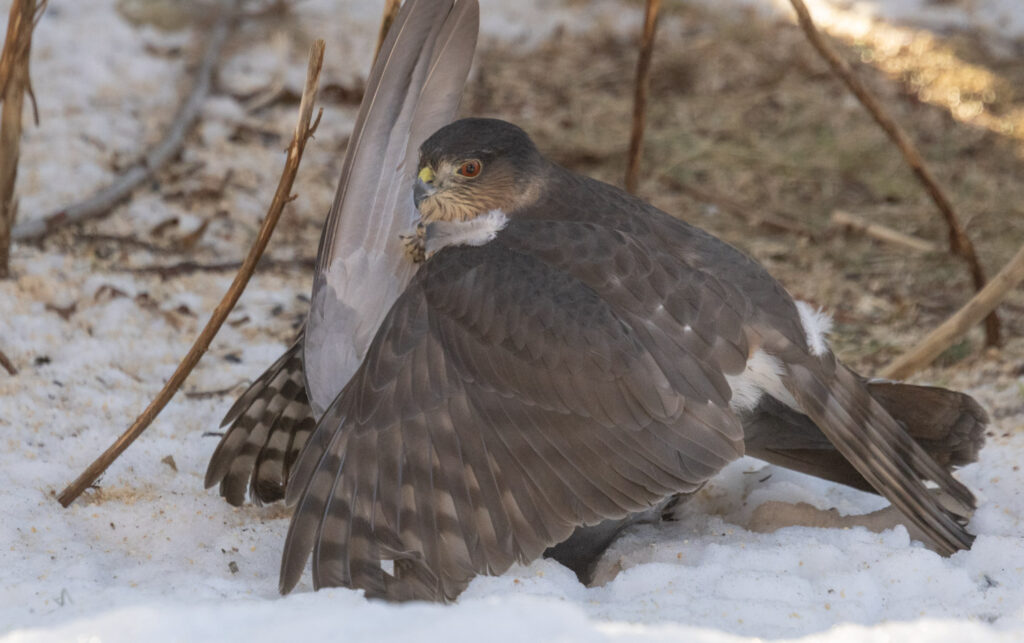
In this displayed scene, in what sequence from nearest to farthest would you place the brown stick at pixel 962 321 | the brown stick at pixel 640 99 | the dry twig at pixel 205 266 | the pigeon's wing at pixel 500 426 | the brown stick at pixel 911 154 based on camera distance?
the pigeon's wing at pixel 500 426 < the brown stick at pixel 962 321 < the brown stick at pixel 911 154 < the brown stick at pixel 640 99 < the dry twig at pixel 205 266

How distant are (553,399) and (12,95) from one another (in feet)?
6.96

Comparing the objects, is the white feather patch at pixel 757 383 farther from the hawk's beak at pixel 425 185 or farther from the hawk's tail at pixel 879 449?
the hawk's beak at pixel 425 185

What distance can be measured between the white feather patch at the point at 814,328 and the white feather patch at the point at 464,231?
73 centimetres

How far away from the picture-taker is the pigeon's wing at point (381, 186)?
110 inches

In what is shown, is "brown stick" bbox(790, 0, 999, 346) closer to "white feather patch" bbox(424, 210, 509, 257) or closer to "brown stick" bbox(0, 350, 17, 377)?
"white feather patch" bbox(424, 210, 509, 257)

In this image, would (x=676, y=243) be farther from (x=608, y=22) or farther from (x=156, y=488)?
(x=608, y=22)

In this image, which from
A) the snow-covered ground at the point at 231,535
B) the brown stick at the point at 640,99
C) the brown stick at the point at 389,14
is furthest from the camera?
the brown stick at the point at 640,99

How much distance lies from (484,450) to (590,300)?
385mm

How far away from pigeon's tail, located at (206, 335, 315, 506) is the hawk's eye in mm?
575

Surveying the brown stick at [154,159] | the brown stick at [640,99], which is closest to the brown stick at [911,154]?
the brown stick at [640,99]

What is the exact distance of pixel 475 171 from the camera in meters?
2.80

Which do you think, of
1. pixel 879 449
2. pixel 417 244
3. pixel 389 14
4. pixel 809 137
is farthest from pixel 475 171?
pixel 809 137

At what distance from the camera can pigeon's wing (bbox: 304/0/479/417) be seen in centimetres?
280

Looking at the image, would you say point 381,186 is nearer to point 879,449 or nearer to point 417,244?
point 417,244
